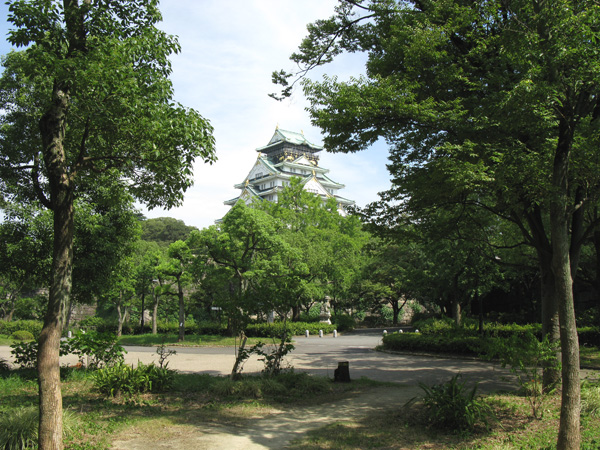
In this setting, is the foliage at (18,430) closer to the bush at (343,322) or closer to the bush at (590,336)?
the bush at (590,336)

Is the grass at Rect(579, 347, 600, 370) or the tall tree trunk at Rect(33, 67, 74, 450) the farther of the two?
the grass at Rect(579, 347, 600, 370)

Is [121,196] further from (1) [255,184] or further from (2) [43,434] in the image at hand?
(1) [255,184]

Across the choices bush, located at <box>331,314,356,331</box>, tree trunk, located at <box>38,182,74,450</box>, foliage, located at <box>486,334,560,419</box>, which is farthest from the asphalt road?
bush, located at <box>331,314,356,331</box>

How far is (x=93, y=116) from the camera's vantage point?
19.3 feet

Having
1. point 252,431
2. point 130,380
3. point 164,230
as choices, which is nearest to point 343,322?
point 130,380

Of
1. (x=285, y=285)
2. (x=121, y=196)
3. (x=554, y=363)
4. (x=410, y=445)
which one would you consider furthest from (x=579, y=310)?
(x=121, y=196)

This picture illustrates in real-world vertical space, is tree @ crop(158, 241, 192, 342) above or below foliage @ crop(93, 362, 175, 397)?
above

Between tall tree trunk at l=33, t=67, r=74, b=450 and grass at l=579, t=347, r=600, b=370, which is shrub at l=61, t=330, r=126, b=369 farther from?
grass at l=579, t=347, r=600, b=370

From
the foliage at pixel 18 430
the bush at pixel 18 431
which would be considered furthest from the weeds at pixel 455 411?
the bush at pixel 18 431

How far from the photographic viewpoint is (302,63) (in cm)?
1001

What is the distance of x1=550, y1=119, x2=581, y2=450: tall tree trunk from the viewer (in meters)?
4.81

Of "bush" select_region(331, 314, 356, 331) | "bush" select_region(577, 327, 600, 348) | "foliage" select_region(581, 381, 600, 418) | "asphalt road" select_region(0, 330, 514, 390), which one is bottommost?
"bush" select_region(331, 314, 356, 331)

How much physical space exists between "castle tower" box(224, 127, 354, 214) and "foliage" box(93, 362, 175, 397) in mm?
52039

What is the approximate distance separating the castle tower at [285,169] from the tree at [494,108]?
51165 mm
